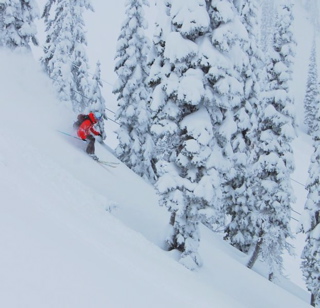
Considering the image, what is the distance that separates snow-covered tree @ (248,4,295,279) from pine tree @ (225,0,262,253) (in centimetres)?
160

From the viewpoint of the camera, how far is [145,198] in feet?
54.2

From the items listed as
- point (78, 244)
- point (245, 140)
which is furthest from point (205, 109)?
point (245, 140)

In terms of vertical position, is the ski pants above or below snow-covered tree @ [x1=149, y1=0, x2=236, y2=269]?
below

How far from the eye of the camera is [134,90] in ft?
82.8

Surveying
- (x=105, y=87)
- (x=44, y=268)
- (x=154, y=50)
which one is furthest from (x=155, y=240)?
(x=105, y=87)

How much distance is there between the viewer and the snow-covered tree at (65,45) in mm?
27281

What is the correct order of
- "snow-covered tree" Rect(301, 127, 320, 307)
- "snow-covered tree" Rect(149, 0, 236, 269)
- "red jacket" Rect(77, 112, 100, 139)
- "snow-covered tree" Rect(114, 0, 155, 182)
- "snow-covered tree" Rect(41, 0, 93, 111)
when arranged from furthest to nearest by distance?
"snow-covered tree" Rect(41, 0, 93, 111) → "snow-covered tree" Rect(114, 0, 155, 182) → "snow-covered tree" Rect(301, 127, 320, 307) → "red jacket" Rect(77, 112, 100, 139) → "snow-covered tree" Rect(149, 0, 236, 269)

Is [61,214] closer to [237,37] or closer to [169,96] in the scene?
[169,96]

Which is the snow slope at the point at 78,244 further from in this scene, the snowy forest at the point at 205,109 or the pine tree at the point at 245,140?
the pine tree at the point at 245,140

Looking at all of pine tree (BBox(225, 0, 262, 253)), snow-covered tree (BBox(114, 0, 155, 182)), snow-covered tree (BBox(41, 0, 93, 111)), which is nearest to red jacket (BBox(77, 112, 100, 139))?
snow-covered tree (BBox(114, 0, 155, 182))

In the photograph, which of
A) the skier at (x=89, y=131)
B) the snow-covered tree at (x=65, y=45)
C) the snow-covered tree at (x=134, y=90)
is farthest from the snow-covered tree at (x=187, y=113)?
the snow-covered tree at (x=65, y=45)

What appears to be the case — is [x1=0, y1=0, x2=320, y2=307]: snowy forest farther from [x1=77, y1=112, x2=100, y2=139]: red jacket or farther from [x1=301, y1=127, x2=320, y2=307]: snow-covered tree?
[x1=77, y1=112, x2=100, y2=139]: red jacket

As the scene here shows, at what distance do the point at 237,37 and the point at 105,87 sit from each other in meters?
58.4

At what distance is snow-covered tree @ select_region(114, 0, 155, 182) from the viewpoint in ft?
80.6
